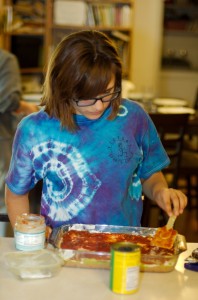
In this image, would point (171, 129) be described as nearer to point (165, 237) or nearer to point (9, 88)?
point (9, 88)

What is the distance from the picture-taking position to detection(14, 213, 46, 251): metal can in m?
1.39

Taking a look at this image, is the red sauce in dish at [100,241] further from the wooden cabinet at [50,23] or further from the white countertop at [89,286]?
the wooden cabinet at [50,23]

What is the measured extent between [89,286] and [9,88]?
197 centimetres

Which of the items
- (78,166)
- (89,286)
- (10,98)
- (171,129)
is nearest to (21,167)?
(78,166)

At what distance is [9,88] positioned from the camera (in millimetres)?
3064

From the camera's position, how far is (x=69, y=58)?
144cm

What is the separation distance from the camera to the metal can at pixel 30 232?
1388 mm

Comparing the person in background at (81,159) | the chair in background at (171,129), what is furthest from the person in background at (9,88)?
the person in background at (81,159)

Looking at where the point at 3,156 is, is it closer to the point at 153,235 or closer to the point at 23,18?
the point at 153,235

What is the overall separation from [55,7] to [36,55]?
49cm

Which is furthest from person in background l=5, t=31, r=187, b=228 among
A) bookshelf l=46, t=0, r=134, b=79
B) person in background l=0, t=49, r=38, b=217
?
bookshelf l=46, t=0, r=134, b=79

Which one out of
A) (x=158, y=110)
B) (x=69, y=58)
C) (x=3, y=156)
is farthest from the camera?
(x=158, y=110)

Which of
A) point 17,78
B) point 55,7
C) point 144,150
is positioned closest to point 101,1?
point 55,7

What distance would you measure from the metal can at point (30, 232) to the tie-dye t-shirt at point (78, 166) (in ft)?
0.61
